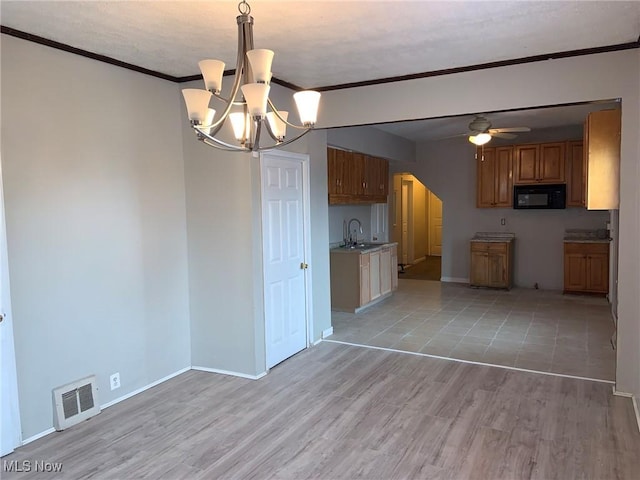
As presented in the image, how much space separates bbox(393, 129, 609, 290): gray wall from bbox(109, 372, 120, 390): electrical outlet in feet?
21.0

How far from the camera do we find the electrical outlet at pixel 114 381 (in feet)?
11.6

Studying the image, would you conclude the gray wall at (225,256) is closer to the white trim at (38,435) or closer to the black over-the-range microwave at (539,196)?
the white trim at (38,435)

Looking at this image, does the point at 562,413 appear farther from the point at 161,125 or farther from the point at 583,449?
the point at 161,125

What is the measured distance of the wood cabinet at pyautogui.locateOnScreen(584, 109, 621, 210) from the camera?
365cm

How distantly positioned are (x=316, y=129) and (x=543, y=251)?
5.07m

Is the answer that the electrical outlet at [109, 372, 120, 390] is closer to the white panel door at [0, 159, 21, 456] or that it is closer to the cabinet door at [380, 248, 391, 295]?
the white panel door at [0, 159, 21, 456]

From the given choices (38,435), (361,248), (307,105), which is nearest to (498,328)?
Result: (361,248)

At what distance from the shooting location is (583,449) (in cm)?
280

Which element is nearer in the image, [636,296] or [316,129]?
[636,296]

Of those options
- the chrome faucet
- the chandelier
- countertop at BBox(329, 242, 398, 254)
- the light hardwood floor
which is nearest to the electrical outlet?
the light hardwood floor

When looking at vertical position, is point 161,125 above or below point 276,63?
below

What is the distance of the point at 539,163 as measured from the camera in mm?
7434

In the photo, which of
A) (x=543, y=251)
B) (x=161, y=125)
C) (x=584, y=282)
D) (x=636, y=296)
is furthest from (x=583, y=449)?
(x=543, y=251)

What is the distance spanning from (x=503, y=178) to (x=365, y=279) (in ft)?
10.7
